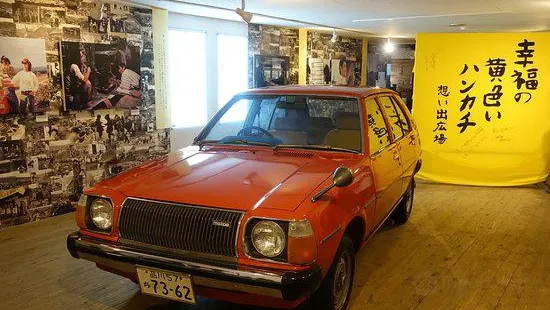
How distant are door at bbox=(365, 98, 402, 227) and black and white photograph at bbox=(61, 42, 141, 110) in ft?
11.3

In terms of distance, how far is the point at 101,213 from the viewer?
2592 millimetres

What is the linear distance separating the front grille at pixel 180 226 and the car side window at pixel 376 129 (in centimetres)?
139

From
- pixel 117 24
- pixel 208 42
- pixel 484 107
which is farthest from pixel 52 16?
pixel 484 107

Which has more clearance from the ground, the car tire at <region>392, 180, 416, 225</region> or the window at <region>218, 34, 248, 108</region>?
the window at <region>218, 34, 248, 108</region>

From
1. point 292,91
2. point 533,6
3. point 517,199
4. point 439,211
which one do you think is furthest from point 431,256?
point 533,6

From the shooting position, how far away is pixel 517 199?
19.6ft

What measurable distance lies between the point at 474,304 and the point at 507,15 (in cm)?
523

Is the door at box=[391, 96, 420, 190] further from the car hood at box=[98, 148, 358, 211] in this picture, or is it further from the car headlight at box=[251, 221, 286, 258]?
the car headlight at box=[251, 221, 286, 258]

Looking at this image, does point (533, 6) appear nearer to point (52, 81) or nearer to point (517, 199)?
point (517, 199)

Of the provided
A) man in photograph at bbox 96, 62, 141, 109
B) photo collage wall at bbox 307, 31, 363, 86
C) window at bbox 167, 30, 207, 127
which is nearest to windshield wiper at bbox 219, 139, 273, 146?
man in photograph at bbox 96, 62, 141, 109

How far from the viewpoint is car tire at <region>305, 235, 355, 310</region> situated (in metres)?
2.52

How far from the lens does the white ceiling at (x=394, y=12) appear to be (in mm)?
5656

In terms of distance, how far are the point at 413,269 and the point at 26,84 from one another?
13.8 feet

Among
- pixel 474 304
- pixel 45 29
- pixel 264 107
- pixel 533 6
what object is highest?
pixel 533 6
